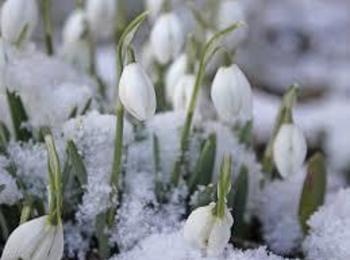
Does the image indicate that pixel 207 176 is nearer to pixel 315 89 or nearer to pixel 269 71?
pixel 315 89

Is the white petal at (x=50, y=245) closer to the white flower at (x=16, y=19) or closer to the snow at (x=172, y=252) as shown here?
the snow at (x=172, y=252)

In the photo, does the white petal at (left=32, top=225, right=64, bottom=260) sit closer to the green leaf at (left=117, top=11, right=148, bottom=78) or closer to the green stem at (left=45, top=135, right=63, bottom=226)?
the green stem at (left=45, top=135, right=63, bottom=226)

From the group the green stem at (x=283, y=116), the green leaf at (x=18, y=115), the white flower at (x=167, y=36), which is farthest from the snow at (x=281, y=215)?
the green leaf at (x=18, y=115)

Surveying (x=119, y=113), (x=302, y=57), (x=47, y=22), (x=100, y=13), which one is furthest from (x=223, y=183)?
(x=302, y=57)

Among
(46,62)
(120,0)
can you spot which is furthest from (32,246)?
(120,0)

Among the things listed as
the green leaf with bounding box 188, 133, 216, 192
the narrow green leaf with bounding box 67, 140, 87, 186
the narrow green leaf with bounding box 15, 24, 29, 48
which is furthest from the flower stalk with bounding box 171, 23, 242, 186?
the narrow green leaf with bounding box 15, 24, 29, 48
